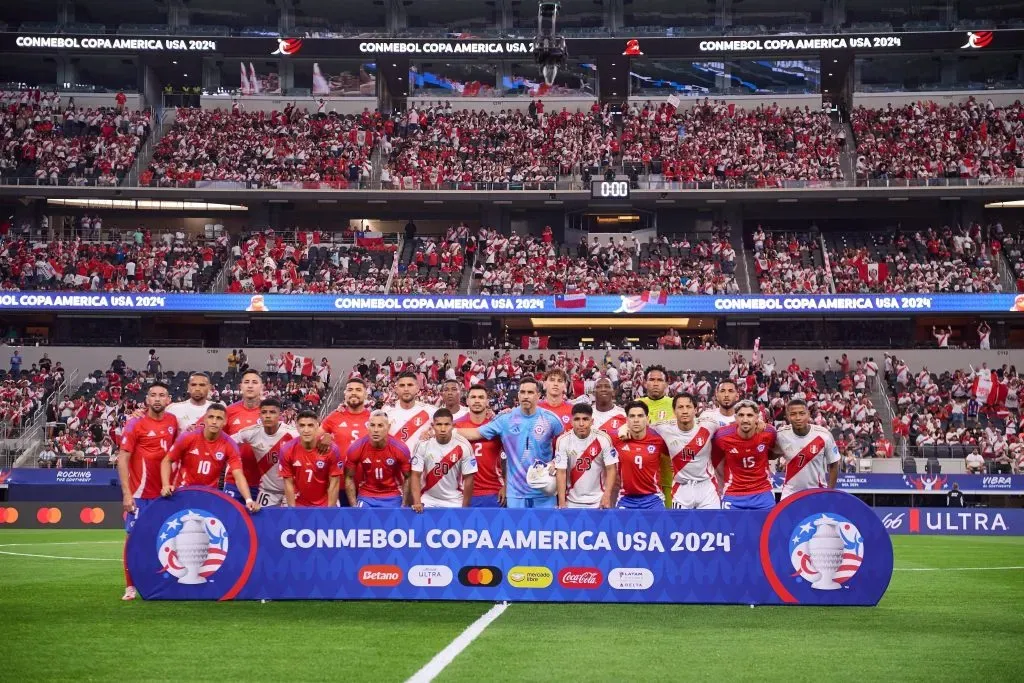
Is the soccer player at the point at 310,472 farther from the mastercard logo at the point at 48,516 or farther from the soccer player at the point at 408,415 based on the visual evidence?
the mastercard logo at the point at 48,516

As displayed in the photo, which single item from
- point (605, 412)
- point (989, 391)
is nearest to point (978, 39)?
point (989, 391)

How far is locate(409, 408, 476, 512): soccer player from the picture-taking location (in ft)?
39.9

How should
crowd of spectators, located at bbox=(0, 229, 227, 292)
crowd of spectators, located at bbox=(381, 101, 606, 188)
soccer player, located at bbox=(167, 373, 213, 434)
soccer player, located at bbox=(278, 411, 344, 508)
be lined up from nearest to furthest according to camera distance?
soccer player, located at bbox=(278, 411, 344, 508)
soccer player, located at bbox=(167, 373, 213, 434)
crowd of spectators, located at bbox=(0, 229, 227, 292)
crowd of spectators, located at bbox=(381, 101, 606, 188)

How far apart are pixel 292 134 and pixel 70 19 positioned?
603 inches

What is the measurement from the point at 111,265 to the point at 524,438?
3882 centimetres

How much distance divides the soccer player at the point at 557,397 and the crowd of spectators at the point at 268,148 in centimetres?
3815

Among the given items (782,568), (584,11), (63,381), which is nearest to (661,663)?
(782,568)

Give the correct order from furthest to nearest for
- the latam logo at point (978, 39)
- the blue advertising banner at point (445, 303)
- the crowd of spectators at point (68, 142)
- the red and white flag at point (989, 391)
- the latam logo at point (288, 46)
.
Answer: the latam logo at point (288, 46) → the latam logo at point (978, 39) → the crowd of spectators at point (68, 142) → the blue advertising banner at point (445, 303) → the red and white flag at point (989, 391)

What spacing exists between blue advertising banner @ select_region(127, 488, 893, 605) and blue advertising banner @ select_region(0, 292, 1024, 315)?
3383 centimetres

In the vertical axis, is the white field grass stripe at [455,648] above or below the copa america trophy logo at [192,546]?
below

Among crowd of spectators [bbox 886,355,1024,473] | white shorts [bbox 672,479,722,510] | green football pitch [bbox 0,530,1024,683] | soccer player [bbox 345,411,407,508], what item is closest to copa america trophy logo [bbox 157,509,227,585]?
green football pitch [bbox 0,530,1024,683]

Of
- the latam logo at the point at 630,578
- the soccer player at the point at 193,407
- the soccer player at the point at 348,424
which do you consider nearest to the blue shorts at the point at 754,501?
the latam logo at the point at 630,578

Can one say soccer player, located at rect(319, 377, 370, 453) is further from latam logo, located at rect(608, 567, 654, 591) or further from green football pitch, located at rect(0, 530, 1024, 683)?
latam logo, located at rect(608, 567, 654, 591)

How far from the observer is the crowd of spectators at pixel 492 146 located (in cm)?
5009
